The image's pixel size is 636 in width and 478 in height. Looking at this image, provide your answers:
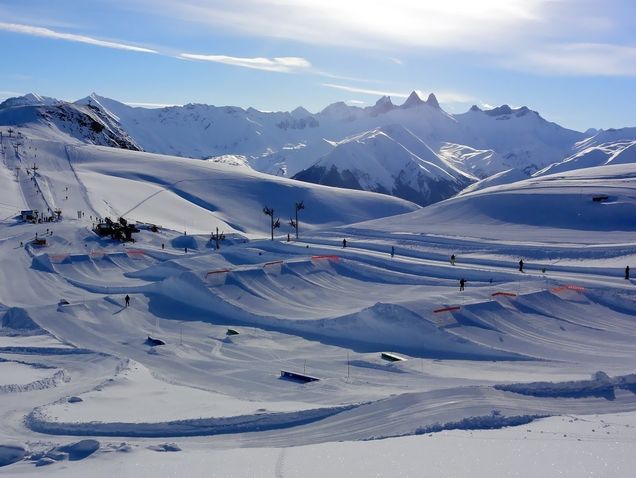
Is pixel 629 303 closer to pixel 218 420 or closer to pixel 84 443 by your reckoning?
pixel 218 420

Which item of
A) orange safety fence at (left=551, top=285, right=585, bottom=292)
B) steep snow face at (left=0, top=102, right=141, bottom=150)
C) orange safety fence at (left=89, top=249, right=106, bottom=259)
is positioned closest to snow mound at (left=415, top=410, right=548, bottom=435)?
orange safety fence at (left=551, top=285, right=585, bottom=292)

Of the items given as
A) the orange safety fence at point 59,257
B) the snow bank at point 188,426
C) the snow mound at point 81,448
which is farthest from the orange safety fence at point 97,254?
the snow mound at point 81,448

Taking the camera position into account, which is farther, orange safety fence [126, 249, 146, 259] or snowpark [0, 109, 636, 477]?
orange safety fence [126, 249, 146, 259]

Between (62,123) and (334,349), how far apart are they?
107068 millimetres

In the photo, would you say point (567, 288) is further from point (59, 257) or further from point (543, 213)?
point (59, 257)

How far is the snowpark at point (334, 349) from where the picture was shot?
652 inches

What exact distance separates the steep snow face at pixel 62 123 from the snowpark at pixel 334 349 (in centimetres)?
6001

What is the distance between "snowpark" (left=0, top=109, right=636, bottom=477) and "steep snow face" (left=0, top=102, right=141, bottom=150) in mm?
60013

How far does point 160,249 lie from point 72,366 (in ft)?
85.2

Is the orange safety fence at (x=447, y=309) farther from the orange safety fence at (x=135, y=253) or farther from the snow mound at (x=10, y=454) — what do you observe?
the orange safety fence at (x=135, y=253)

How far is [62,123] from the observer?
122438 mm

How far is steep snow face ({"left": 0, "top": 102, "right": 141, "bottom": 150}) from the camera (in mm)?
115812

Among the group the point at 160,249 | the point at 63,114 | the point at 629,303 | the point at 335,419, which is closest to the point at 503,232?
the point at 629,303

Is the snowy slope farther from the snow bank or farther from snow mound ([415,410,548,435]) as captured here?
snow mound ([415,410,548,435])
